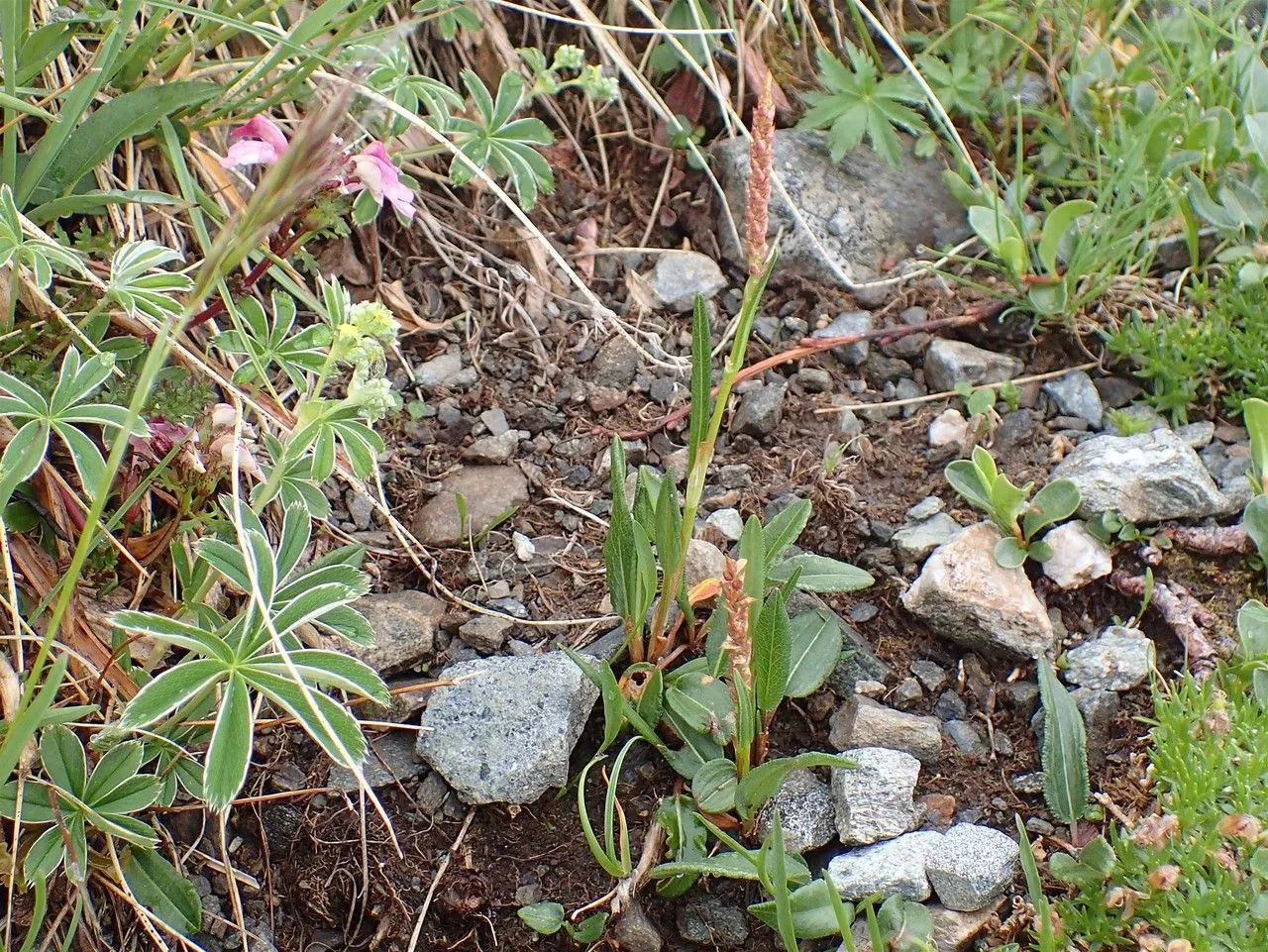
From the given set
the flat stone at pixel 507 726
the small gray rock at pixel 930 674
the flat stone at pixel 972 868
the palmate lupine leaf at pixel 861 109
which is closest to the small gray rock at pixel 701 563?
the flat stone at pixel 507 726

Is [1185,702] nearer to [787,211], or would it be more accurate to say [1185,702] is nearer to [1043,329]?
[1043,329]

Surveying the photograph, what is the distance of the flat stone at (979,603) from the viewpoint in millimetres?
2053

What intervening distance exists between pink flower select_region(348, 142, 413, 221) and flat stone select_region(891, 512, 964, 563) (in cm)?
109

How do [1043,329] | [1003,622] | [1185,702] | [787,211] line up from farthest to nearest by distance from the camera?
[787,211] → [1043,329] → [1003,622] → [1185,702]

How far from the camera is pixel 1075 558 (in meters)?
2.16

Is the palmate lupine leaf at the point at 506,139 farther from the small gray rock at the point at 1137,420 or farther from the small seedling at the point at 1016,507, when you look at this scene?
the small gray rock at the point at 1137,420

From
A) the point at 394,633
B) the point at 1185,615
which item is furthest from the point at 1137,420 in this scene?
the point at 394,633

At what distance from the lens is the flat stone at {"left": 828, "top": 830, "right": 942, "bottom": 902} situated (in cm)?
177

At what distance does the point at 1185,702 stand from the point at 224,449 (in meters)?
1.56

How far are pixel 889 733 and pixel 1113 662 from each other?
0.43 meters

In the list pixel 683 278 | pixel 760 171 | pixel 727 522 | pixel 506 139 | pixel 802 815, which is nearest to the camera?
pixel 760 171

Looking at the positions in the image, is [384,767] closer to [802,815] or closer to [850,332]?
[802,815]

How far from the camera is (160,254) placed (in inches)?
69.8

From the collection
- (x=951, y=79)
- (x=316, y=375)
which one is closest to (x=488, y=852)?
(x=316, y=375)
